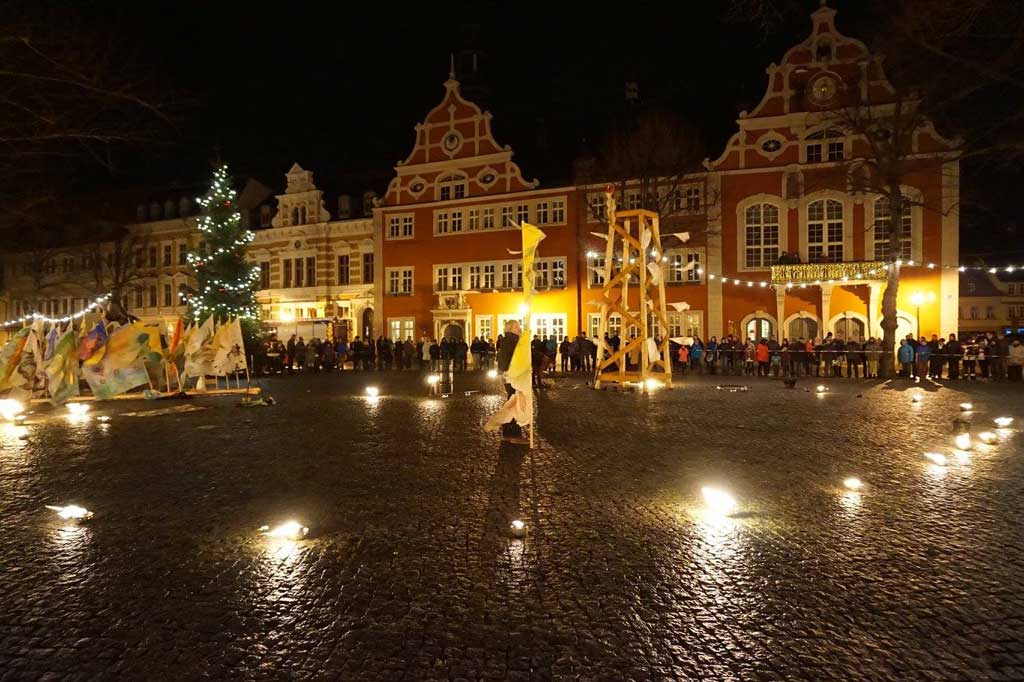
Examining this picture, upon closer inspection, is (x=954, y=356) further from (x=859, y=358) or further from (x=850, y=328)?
(x=850, y=328)

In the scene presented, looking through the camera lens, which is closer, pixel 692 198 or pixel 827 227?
pixel 827 227

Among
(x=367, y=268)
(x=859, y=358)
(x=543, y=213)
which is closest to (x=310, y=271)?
(x=367, y=268)

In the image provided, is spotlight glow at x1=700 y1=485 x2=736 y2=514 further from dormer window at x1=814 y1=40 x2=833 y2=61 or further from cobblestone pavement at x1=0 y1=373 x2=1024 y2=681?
dormer window at x1=814 y1=40 x2=833 y2=61

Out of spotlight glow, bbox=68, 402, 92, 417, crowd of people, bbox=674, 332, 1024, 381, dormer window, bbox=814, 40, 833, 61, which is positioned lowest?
spotlight glow, bbox=68, 402, 92, 417

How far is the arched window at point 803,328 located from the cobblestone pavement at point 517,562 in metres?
24.3

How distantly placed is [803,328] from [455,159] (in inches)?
832

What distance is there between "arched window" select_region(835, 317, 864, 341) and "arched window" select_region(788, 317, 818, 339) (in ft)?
3.40

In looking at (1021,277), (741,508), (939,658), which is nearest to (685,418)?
(741,508)

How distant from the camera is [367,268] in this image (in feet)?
146

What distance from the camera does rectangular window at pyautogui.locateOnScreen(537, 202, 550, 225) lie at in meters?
38.3

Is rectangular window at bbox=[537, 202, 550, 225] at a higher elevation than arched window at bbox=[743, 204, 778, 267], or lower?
higher

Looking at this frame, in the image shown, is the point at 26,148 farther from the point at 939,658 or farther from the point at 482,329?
the point at 482,329

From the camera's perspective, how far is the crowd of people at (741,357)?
78.4 ft

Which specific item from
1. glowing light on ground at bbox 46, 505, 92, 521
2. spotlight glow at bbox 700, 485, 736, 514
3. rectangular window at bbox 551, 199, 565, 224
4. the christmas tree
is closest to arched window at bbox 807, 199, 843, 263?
rectangular window at bbox 551, 199, 565, 224
